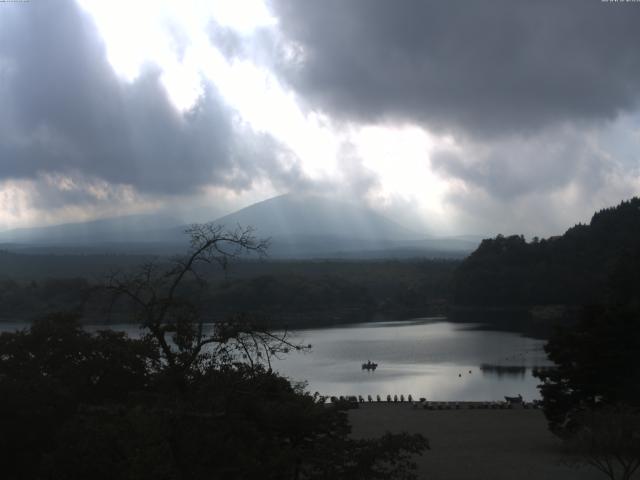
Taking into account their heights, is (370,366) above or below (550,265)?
below

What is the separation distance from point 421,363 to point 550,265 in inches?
1139

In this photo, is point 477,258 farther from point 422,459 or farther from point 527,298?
point 422,459

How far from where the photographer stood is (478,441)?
11.7 m

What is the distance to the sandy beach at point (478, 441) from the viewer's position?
9.41 m

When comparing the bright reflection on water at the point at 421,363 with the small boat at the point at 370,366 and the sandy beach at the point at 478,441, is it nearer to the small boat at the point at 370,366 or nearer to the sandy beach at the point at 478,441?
the small boat at the point at 370,366

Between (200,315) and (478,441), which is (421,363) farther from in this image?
(200,315)

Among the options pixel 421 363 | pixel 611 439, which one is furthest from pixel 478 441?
pixel 421 363

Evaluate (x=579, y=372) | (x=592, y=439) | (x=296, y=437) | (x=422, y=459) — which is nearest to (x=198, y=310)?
(x=296, y=437)

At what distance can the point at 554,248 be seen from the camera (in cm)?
5481

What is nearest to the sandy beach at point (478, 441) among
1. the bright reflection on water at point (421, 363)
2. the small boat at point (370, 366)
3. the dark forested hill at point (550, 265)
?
the bright reflection on water at point (421, 363)

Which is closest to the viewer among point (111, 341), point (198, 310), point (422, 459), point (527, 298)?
point (198, 310)

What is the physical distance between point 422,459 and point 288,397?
4.72 meters

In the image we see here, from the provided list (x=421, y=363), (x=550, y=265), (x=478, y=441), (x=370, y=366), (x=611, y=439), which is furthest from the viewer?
(x=550, y=265)

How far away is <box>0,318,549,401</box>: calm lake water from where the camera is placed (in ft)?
66.8
